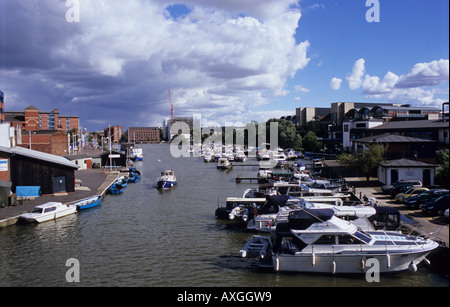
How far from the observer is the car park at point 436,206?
2079cm

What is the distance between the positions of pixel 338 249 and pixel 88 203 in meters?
21.5

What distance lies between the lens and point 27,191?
103ft

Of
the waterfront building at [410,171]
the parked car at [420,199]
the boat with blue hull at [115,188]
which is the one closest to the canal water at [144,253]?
the boat with blue hull at [115,188]

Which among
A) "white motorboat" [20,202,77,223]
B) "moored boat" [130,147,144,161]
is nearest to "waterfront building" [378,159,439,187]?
"white motorboat" [20,202,77,223]

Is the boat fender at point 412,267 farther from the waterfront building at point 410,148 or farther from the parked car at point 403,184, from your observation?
the waterfront building at point 410,148

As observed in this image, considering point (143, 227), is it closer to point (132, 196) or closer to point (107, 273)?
point (107, 273)

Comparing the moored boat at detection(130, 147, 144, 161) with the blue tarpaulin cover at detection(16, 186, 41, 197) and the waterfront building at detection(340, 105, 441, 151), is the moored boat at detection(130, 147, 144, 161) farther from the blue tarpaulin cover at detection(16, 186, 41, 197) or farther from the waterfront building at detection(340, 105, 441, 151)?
the blue tarpaulin cover at detection(16, 186, 41, 197)

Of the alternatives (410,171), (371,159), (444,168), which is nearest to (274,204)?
(444,168)

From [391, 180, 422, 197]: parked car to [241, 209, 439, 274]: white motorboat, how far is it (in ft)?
41.7

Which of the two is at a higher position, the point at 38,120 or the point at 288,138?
the point at 38,120

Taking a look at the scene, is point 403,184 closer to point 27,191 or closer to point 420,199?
point 420,199

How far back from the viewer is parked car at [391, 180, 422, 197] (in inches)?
1108

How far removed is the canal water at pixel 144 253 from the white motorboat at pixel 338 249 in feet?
1.50
